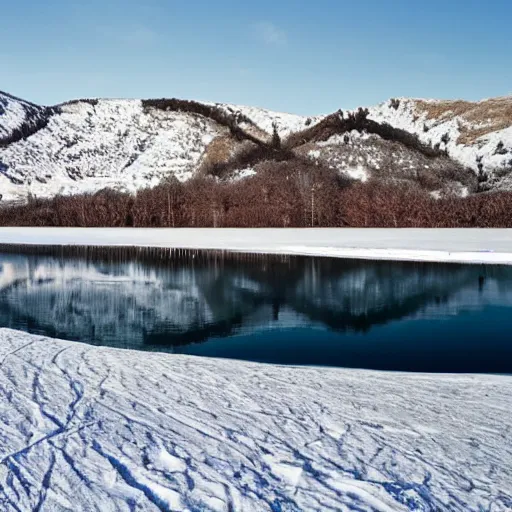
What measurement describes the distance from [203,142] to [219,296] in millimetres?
89317

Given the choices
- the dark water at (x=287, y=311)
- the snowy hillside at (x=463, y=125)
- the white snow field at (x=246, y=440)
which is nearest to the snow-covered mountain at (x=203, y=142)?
the snowy hillside at (x=463, y=125)

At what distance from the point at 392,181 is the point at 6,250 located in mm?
49378

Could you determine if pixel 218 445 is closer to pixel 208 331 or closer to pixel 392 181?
pixel 208 331

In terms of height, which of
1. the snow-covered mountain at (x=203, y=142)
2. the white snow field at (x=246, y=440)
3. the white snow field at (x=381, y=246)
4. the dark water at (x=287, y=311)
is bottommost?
the dark water at (x=287, y=311)

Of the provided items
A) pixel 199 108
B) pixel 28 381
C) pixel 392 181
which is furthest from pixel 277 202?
pixel 199 108

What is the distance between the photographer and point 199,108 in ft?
381

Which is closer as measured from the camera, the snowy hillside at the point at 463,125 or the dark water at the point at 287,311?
the dark water at the point at 287,311

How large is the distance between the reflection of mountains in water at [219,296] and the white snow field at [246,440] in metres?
3.82

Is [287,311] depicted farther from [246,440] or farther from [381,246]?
[381,246]

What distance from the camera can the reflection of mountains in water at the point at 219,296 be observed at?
11047 millimetres

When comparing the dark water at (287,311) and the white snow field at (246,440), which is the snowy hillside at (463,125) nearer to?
the dark water at (287,311)

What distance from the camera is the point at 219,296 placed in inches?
581

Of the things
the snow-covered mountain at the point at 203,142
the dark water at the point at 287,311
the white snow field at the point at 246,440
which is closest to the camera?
the white snow field at the point at 246,440

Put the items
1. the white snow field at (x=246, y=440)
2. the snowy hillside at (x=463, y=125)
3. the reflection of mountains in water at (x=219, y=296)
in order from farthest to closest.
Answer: the snowy hillside at (x=463, y=125) < the reflection of mountains in water at (x=219, y=296) < the white snow field at (x=246, y=440)
